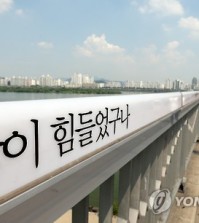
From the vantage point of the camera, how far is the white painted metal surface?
991 millimetres

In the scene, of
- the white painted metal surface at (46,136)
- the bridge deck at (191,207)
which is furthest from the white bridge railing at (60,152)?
the bridge deck at (191,207)

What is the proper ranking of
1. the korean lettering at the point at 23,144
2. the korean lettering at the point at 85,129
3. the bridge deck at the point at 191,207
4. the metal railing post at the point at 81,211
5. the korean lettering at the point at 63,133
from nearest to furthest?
the korean lettering at the point at 23,144 < the korean lettering at the point at 63,133 < the korean lettering at the point at 85,129 < the metal railing post at the point at 81,211 < the bridge deck at the point at 191,207

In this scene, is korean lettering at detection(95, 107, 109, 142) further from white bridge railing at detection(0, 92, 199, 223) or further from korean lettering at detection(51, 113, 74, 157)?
korean lettering at detection(51, 113, 74, 157)

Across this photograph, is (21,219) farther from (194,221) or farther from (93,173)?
(194,221)

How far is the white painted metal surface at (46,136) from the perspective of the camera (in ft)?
3.25

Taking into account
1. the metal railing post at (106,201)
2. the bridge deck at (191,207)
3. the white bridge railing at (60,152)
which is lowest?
the bridge deck at (191,207)

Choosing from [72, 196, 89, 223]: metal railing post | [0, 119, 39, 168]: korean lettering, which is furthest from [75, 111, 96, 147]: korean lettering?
[72, 196, 89, 223]: metal railing post

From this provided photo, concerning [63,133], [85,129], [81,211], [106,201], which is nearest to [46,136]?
[63,133]

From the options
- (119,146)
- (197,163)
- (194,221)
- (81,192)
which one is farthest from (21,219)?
(197,163)

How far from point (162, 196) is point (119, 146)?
3.17 metres

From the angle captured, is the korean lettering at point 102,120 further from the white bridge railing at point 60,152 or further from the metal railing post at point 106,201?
the metal railing post at point 106,201

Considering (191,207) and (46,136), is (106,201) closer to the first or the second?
(46,136)

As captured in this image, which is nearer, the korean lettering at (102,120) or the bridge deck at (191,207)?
the korean lettering at (102,120)

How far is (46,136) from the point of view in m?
1.17
